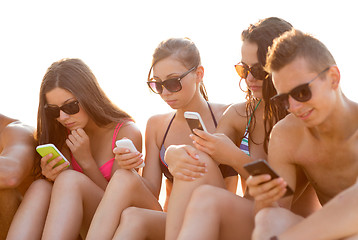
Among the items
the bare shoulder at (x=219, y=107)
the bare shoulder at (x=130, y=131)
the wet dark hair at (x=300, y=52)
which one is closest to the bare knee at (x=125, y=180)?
the bare shoulder at (x=130, y=131)

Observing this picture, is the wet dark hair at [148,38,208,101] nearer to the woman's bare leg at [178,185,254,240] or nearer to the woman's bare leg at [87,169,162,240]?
the woman's bare leg at [87,169,162,240]

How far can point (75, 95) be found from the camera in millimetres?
4551

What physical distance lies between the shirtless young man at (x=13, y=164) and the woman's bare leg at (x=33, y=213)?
180 millimetres

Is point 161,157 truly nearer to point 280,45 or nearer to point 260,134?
point 260,134

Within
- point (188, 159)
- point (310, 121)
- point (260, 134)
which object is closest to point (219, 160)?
point (188, 159)

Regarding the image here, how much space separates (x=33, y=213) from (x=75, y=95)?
3.46ft

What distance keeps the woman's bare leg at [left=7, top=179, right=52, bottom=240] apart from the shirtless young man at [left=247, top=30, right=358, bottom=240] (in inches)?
71.6

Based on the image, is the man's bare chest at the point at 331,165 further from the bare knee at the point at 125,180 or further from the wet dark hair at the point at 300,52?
the bare knee at the point at 125,180

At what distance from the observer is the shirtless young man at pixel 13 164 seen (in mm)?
4238

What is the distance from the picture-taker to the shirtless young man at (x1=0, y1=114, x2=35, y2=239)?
4.24 meters

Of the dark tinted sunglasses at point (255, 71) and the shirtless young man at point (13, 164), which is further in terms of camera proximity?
the shirtless young man at point (13, 164)

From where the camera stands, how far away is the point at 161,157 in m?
4.57

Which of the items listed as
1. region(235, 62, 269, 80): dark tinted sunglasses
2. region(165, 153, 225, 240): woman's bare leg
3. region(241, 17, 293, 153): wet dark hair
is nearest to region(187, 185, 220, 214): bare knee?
region(165, 153, 225, 240): woman's bare leg

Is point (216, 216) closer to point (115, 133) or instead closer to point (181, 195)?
point (181, 195)
